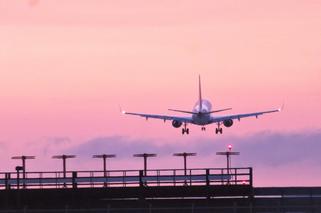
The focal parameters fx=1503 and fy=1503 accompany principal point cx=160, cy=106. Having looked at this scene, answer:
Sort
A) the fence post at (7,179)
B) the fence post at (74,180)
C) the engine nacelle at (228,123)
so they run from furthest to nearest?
the engine nacelle at (228,123) < the fence post at (7,179) < the fence post at (74,180)

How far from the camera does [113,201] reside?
103 m

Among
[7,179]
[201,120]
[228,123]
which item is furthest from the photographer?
[201,120]

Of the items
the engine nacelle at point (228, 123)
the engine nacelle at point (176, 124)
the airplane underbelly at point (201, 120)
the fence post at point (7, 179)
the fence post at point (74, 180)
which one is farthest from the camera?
the airplane underbelly at point (201, 120)

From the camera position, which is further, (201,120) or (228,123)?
(201,120)

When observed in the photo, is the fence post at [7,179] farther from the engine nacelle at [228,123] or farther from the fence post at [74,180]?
the engine nacelle at [228,123]

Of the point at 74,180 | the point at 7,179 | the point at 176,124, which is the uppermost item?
the point at 176,124

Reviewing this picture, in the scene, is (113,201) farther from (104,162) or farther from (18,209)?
(104,162)

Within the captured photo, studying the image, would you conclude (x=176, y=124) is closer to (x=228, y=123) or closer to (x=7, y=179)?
(x=228, y=123)

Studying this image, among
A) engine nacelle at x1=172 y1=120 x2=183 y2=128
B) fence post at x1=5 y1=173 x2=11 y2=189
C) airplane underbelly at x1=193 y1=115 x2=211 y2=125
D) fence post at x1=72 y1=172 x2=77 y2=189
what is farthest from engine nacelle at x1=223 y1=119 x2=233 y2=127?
fence post at x1=72 y1=172 x2=77 y2=189

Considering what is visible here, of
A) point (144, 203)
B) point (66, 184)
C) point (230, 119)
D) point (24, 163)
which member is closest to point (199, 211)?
point (144, 203)

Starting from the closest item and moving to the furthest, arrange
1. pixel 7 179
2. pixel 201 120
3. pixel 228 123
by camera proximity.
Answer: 1. pixel 7 179
2. pixel 228 123
3. pixel 201 120

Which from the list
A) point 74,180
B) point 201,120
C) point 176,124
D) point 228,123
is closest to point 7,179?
point 74,180

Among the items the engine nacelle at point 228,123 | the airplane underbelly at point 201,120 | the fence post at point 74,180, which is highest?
the airplane underbelly at point 201,120

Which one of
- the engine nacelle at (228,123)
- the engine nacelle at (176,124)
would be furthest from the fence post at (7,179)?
the engine nacelle at (228,123)
